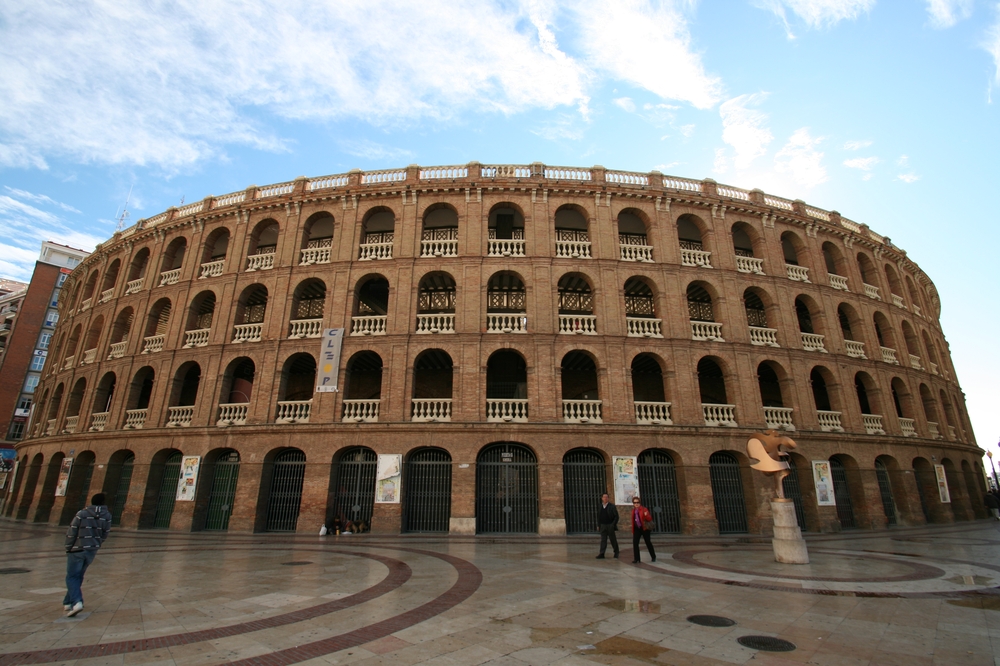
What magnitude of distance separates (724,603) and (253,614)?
781cm

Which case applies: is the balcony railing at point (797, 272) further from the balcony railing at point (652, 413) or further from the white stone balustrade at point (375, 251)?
the white stone balustrade at point (375, 251)

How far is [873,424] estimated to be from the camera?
78.5ft

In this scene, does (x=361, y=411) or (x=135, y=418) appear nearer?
(x=361, y=411)

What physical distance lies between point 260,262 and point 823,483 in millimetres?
29419

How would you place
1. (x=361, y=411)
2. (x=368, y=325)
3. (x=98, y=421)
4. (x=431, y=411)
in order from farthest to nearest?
1. (x=98, y=421)
2. (x=368, y=325)
3. (x=361, y=411)
4. (x=431, y=411)

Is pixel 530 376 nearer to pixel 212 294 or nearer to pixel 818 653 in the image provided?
pixel 818 653

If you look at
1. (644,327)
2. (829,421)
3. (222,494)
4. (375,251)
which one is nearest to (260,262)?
(375,251)

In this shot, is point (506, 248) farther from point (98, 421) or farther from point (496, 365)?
point (98, 421)

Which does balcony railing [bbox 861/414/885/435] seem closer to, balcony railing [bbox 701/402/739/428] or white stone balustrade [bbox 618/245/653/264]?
balcony railing [bbox 701/402/739/428]

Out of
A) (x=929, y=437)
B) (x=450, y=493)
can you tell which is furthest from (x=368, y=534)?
(x=929, y=437)

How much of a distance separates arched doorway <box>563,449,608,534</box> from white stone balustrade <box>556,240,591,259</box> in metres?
9.30

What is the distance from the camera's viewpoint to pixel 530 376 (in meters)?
20.7

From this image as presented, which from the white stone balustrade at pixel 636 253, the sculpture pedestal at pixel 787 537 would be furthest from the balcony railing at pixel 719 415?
the sculpture pedestal at pixel 787 537

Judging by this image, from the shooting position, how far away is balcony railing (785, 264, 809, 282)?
81.8 ft
